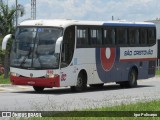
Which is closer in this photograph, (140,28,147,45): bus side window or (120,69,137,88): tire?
(120,69,137,88): tire

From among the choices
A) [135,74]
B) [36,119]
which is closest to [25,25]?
[135,74]

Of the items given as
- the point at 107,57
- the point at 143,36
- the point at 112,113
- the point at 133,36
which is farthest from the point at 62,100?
the point at 143,36

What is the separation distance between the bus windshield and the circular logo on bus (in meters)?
3.85

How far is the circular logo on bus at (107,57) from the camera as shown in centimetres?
2616

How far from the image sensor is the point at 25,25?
77.4 feet

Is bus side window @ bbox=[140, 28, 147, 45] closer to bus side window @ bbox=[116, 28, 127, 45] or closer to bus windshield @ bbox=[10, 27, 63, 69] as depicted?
bus side window @ bbox=[116, 28, 127, 45]

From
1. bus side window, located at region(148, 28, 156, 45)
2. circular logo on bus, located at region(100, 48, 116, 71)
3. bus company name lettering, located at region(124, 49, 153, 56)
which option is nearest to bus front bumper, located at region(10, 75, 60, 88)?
circular logo on bus, located at region(100, 48, 116, 71)

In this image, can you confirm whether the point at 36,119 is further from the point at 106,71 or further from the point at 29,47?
the point at 106,71

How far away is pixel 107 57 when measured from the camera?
26.6m

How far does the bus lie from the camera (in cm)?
2267

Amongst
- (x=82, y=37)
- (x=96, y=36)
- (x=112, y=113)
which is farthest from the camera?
(x=96, y=36)

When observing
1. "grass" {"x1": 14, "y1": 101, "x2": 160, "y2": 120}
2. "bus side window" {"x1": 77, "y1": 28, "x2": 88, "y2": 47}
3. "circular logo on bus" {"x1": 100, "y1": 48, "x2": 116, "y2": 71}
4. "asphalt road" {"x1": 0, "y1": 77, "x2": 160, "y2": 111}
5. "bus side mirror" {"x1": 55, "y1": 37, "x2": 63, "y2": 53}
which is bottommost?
"asphalt road" {"x1": 0, "y1": 77, "x2": 160, "y2": 111}

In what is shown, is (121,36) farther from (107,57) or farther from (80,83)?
(80,83)

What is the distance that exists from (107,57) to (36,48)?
190 inches
